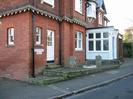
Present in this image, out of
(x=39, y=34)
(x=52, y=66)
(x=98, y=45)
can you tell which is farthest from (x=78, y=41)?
(x=39, y=34)

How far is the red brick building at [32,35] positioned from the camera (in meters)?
18.5

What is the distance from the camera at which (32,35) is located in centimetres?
1873

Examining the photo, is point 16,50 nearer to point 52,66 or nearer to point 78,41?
point 52,66

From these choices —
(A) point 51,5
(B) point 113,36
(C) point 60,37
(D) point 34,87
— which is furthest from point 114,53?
(D) point 34,87

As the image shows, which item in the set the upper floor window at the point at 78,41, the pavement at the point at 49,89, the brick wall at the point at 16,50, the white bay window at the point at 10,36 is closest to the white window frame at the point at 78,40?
the upper floor window at the point at 78,41

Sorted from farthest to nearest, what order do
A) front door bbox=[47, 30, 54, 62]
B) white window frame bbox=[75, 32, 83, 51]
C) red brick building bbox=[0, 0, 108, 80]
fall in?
white window frame bbox=[75, 32, 83, 51] < front door bbox=[47, 30, 54, 62] < red brick building bbox=[0, 0, 108, 80]

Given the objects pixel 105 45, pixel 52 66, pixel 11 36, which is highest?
pixel 11 36

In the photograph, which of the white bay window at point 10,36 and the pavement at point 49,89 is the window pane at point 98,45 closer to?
the pavement at point 49,89

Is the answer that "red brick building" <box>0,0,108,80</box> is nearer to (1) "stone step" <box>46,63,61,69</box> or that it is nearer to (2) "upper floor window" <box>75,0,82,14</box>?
(1) "stone step" <box>46,63,61,69</box>

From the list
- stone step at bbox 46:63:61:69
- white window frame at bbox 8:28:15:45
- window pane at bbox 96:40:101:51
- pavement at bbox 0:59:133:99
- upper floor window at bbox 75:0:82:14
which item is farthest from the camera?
window pane at bbox 96:40:101:51

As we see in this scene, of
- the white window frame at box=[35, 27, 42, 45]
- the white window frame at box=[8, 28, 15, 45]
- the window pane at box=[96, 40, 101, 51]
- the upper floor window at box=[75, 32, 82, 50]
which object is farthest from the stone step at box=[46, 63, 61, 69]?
the window pane at box=[96, 40, 101, 51]

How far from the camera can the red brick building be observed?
60.7 feet

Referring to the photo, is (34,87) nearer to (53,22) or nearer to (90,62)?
(53,22)

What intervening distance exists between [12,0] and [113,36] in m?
14.0
